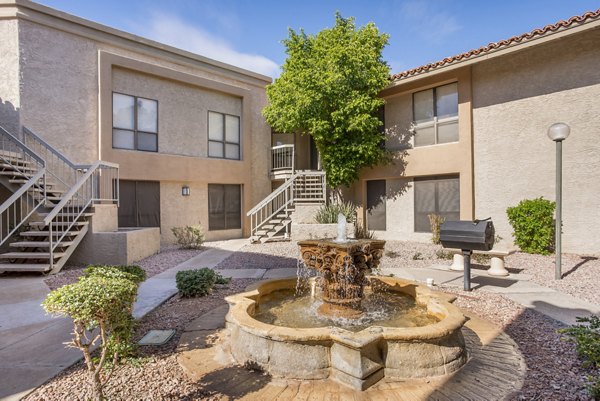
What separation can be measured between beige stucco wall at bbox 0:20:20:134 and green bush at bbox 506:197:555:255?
15426mm

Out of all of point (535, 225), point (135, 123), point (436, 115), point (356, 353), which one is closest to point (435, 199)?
point (436, 115)

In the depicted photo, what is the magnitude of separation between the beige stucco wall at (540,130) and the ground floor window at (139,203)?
38.9 ft

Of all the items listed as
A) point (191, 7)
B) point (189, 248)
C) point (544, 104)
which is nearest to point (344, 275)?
point (189, 248)

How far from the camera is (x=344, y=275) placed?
13.8 ft

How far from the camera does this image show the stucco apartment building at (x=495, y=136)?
9062mm

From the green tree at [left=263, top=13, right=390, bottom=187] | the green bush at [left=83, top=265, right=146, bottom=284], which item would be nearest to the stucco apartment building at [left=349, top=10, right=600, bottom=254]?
the green tree at [left=263, top=13, right=390, bottom=187]

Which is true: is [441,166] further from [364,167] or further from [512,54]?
[512,54]

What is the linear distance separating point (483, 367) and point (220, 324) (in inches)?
120

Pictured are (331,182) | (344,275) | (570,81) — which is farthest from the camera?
(331,182)

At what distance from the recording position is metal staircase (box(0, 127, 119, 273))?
724 centimetres

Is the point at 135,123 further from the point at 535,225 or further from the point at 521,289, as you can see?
the point at 535,225

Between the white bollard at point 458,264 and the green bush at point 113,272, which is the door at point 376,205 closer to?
the white bollard at point 458,264

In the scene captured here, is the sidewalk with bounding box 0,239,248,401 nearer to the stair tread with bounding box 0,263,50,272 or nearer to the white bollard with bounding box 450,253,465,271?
the stair tread with bounding box 0,263,50,272

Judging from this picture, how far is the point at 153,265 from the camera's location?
8.45 metres
